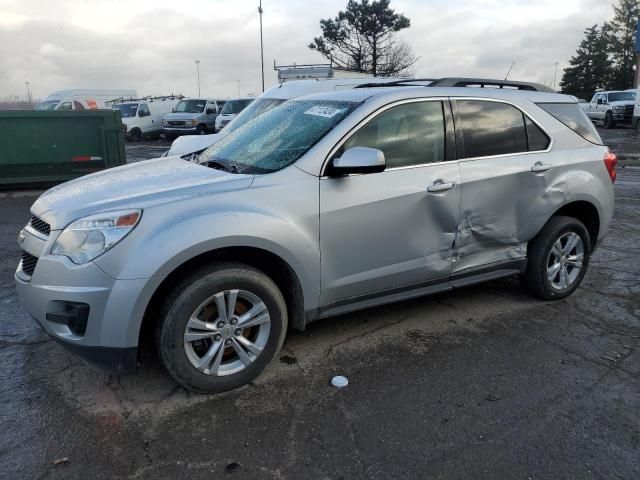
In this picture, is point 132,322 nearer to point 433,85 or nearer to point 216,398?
point 216,398

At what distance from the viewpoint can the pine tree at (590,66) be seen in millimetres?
59469

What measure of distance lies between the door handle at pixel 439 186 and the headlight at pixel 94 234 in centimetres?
189

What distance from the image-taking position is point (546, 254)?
14.3 ft

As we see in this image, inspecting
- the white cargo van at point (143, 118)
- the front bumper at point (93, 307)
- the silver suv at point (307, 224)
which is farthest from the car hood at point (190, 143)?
the white cargo van at point (143, 118)

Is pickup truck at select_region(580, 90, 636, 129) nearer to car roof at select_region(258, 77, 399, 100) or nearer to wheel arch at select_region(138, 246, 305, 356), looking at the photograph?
car roof at select_region(258, 77, 399, 100)

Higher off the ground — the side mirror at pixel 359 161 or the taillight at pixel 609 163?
the side mirror at pixel 359 161

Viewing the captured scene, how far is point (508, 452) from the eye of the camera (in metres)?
2.64

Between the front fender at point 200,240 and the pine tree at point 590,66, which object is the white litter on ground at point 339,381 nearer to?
the front fender at point 200,240

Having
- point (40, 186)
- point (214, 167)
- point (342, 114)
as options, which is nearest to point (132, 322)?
point (214, 167)

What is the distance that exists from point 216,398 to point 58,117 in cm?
866

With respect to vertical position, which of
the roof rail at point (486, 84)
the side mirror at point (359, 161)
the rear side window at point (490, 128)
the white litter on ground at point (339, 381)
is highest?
the roof rail at point (486, 84)

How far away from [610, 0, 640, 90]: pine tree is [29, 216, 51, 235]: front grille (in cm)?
6755

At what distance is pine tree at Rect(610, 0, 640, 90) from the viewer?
2341 inches

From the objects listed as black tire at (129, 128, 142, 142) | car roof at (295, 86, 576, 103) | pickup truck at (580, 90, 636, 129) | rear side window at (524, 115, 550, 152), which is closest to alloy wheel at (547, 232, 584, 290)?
rear side window at (524, 115, 550, 152)
